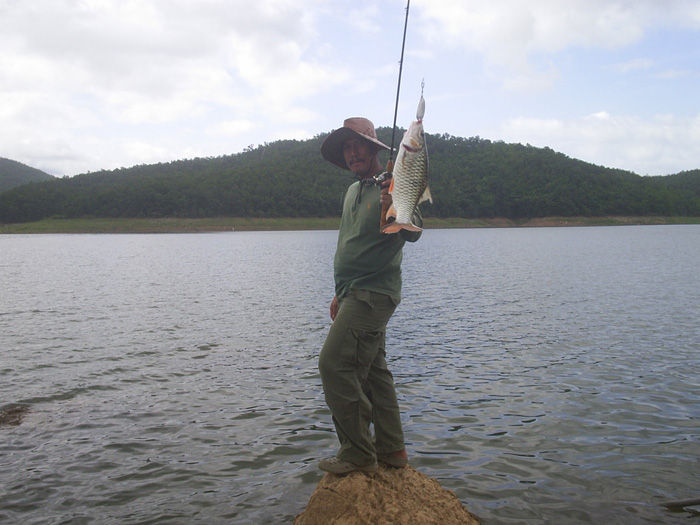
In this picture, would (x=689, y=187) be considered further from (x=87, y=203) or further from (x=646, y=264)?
(x=87, y=203)

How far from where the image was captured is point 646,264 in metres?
32.8

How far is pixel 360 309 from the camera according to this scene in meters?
3.87

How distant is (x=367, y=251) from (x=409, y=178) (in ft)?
2.42

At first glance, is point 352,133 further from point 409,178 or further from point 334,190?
point 334,190

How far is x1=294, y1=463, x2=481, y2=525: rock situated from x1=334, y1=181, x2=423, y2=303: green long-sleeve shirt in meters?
1.38

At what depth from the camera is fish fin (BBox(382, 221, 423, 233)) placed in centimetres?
338

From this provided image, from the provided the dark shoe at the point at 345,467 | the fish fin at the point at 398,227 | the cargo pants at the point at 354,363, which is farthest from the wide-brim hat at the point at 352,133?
the dark shoe at the point at 345,467

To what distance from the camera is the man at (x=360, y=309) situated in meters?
3.84

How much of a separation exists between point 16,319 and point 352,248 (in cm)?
1538

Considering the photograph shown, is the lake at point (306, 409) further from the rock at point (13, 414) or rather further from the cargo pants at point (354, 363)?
the cargo pants at point (354, 363)

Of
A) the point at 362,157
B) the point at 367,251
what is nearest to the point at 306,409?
the point at 367,251

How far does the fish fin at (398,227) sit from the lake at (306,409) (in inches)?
120

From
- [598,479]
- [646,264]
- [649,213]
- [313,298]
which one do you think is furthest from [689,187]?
[598,479]

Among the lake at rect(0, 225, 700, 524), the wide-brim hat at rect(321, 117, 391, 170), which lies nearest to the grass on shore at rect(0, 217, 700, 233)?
the lake at rect(0, 225, 700, 524)
